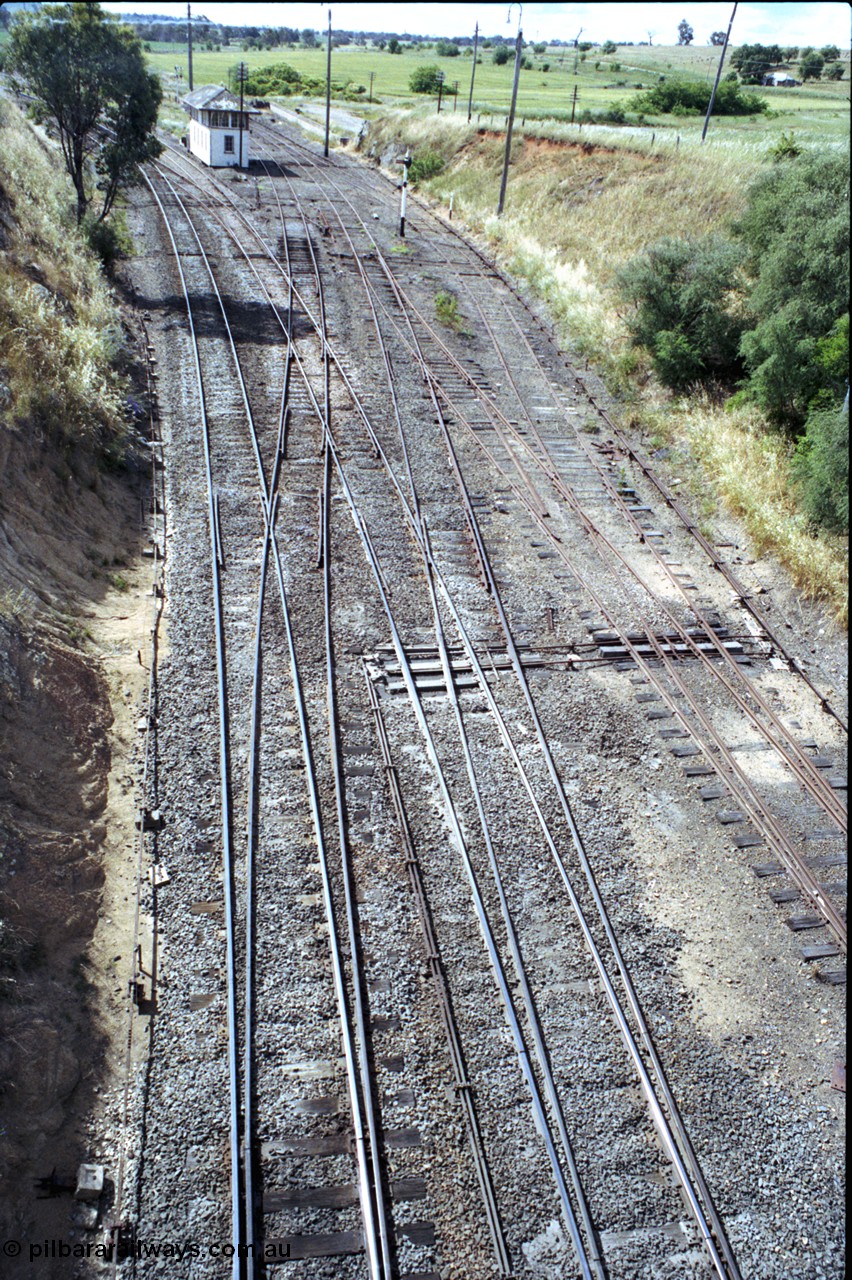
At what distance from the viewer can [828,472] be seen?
14680mm

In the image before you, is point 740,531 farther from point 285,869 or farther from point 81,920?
point 81,920

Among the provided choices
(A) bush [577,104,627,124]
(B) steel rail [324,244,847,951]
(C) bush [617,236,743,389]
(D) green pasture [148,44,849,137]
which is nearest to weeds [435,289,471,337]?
(C) bush [617,236,743,389]

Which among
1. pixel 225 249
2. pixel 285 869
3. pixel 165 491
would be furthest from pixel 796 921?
pixel 225 249

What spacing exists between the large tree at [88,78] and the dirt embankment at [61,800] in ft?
42.7

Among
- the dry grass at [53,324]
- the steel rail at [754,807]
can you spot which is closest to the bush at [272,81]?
the dry grass at [53,324]

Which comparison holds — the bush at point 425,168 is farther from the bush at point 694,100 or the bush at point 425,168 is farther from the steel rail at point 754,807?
the steel rail at point 754,807

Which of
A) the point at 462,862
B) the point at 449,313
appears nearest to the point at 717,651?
the point at 462,862

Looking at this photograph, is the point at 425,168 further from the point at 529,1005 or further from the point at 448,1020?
the point at 448,1020

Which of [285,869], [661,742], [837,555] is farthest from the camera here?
[837,555]

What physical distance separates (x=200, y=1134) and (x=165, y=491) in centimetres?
1123

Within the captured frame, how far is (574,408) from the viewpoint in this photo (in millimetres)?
20609

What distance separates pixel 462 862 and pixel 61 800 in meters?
Result: 4.36

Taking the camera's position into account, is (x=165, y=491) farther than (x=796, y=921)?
Yes

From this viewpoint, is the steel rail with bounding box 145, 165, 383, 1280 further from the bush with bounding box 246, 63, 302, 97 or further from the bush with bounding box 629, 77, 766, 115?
the bush with bounding box 246, 63, 302, 97
